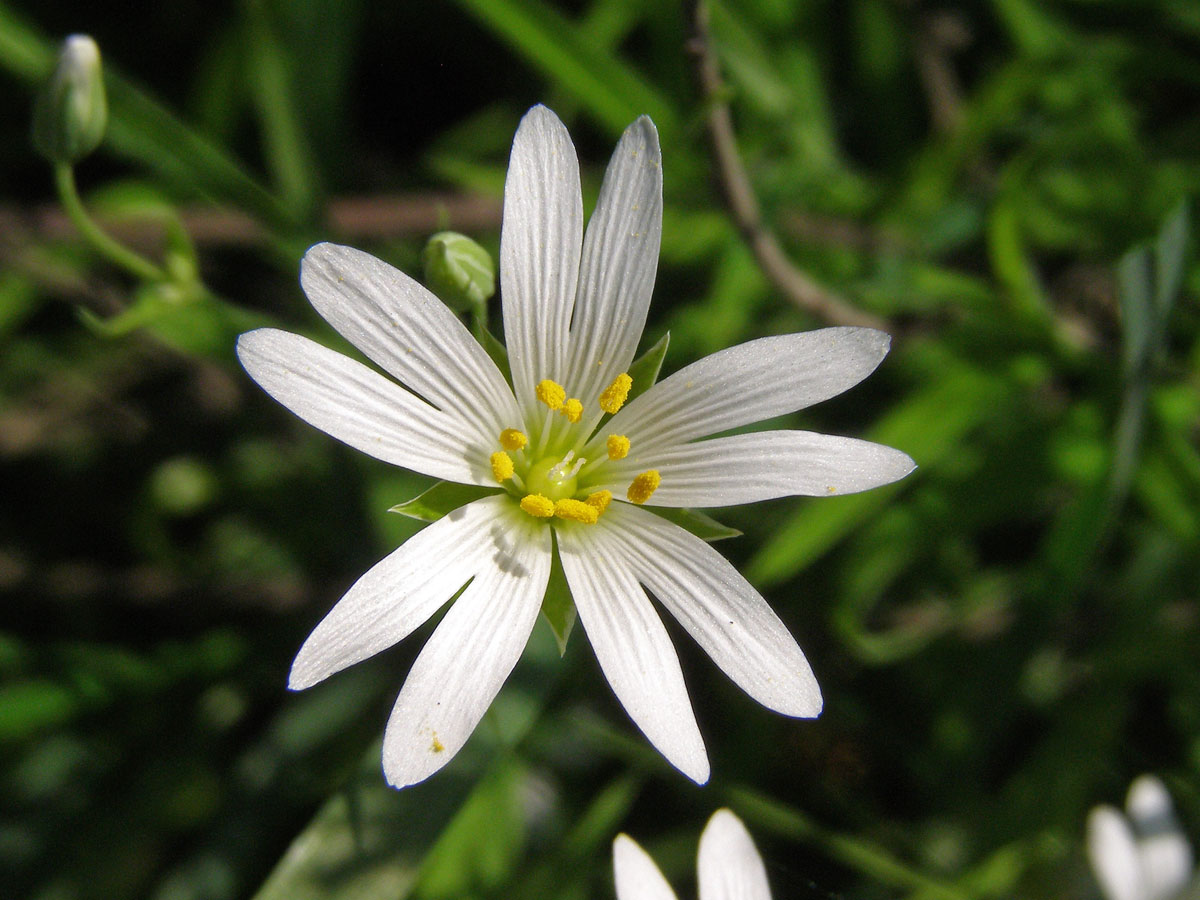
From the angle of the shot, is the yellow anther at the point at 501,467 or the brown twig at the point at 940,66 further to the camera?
the brown twig at the point at 940,66

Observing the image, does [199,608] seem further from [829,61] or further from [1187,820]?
[1187,820]

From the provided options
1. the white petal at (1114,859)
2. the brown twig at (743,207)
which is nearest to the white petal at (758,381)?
the brown twig at (743,207)

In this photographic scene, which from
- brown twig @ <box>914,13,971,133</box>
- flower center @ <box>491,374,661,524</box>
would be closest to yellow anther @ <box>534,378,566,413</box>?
flower center @ <box>491,374,661,524</box>

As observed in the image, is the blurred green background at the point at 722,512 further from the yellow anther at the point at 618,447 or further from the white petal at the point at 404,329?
the white petal at the point at 404,329

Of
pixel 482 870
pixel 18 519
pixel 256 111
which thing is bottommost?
pixel 482 870

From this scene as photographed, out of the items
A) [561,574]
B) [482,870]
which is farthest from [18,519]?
[561,574]
